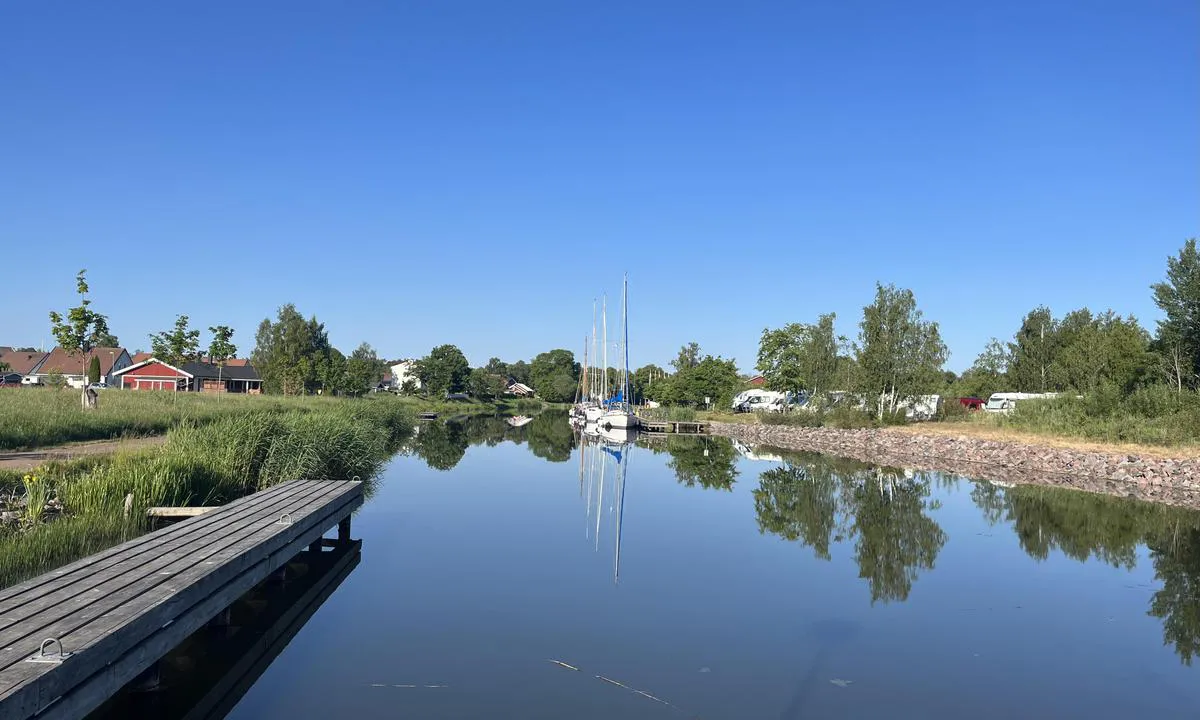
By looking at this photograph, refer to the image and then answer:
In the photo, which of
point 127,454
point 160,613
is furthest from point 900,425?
point 160,613

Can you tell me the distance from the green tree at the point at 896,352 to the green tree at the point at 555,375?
84.0m

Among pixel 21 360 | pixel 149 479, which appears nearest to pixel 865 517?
pixel 149 479

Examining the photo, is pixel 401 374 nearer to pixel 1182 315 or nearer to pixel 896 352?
pixel 896 352

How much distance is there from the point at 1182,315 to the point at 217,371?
74.2 meters

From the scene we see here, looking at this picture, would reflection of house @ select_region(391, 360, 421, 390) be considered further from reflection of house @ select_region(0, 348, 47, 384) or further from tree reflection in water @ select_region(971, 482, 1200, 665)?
tree reflection in water @ select_region(971, 482, 1200, 665)

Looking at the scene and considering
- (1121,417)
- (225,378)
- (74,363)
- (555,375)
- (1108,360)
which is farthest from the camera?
(555,375)

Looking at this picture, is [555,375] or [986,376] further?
[555,375]

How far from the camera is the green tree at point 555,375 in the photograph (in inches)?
5039

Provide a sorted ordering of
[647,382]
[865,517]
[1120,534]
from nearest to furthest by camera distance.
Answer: [1120,534] → [865,517] → [647,382]

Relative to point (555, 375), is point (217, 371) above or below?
below

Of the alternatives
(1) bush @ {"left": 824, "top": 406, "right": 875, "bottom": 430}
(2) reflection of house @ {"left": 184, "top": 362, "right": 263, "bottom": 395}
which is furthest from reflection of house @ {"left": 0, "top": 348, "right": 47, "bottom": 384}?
(1) bush @ {"left": 824, "top": 406, "right": 875, "bottom": 430}

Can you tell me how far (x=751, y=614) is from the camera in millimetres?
9633

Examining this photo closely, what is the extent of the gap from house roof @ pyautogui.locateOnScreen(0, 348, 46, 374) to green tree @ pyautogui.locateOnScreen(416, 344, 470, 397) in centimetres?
3957

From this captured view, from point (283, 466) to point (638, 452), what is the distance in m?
22.9
